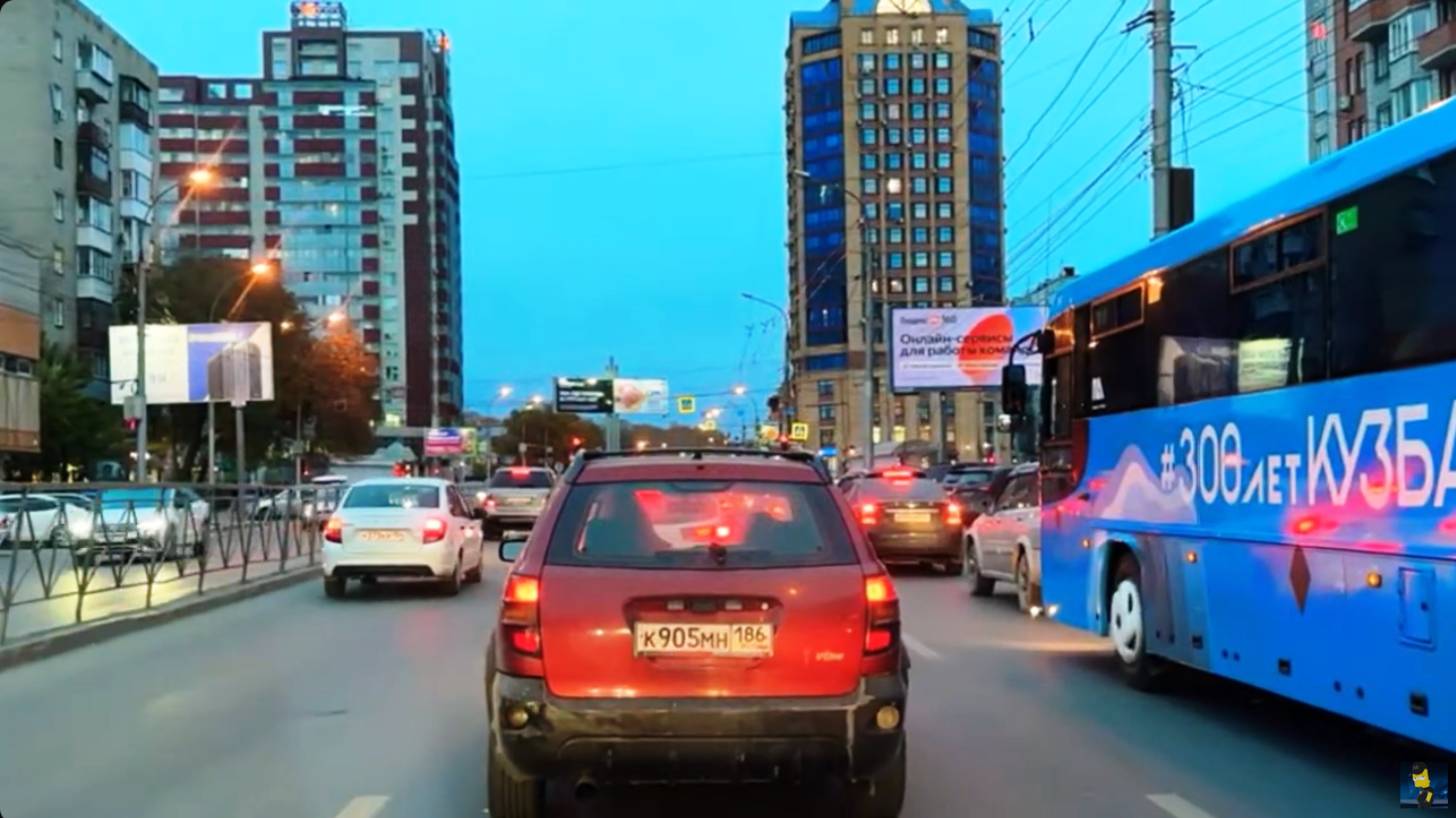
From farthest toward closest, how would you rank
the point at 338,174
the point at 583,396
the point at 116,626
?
the point at 338,174 → the point at 583,396 → the point at 116,626

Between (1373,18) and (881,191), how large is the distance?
92.3m

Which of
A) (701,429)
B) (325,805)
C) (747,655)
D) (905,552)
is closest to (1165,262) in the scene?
(747,655)

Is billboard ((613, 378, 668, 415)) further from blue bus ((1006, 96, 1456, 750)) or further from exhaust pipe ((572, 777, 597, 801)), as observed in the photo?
exhaust pipe ((572, 777, 597, 801))

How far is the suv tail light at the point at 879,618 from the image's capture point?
5.67 meters

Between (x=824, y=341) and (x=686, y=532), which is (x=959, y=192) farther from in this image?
(x=686, y=532)

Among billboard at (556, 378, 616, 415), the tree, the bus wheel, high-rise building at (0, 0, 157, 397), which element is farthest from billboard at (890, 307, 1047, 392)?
billboard at (556, 378, 616, 415)

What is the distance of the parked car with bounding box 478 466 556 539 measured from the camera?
32344 millimetres

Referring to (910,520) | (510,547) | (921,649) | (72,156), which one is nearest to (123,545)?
(921,649)

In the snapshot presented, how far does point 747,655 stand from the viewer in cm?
558

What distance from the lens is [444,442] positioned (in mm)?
98250

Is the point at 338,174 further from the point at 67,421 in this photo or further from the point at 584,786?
the point at 584,786

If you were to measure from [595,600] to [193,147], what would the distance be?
145258 mm

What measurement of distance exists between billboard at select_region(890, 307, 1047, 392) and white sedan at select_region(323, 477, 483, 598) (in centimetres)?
2945

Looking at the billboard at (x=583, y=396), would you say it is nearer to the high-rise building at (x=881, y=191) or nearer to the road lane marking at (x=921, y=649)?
the high-rise building at (x=881, y=191)
